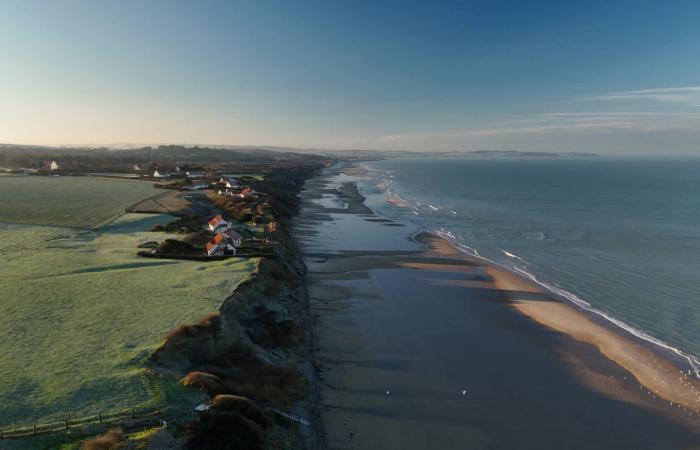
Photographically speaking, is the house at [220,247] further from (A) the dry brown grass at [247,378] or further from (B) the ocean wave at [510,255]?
(B) the ocean wave at [510,255]

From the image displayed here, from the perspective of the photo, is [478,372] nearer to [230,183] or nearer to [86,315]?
[86,315]

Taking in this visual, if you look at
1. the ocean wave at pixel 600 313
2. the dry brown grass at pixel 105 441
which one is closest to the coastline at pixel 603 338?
the ocean wave at pixel 600 313

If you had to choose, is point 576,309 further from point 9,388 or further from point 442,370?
point 9,388

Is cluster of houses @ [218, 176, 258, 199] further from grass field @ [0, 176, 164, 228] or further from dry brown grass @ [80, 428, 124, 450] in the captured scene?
dry brown grass @ [80, 428, 124, 450]

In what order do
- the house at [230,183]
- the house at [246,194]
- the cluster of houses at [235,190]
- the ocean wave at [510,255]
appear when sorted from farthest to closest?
1. the house at [230,183]
2. the cluster of houses at [235,190]
3. the house at [246,194]
4. the ocean wave at [510,255]

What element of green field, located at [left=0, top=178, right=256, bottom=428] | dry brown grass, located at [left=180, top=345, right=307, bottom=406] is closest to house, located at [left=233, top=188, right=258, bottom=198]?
green field, located at [left=0, top=178, right=256, bottom=428]

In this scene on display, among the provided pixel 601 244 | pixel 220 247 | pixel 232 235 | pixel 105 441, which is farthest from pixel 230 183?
pixel 105 441
